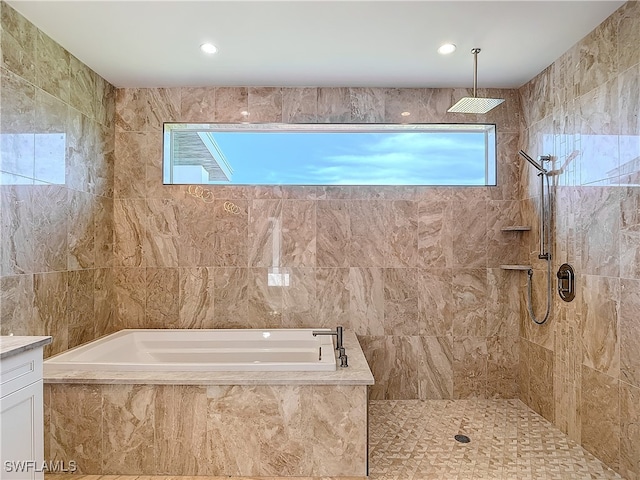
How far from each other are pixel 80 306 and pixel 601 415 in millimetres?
3621

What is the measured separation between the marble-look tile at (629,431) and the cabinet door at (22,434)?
9.75 ft

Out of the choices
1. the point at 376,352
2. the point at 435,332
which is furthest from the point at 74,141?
the point at 435,332

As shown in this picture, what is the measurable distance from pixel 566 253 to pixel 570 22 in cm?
148

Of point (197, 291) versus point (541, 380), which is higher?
point (197, 291)

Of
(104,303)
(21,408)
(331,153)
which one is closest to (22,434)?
(21,408)

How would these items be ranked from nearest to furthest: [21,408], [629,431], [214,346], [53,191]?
[21,408]
[629,431]
[53,191]
[214,346]

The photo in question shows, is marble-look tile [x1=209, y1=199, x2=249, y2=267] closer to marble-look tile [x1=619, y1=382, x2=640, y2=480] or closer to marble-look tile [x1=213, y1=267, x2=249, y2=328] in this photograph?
marble-look tile [x1=213, y1=267, x2=249, y2=328]

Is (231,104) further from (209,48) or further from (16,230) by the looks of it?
(16,230)

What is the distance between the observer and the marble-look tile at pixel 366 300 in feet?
11.2

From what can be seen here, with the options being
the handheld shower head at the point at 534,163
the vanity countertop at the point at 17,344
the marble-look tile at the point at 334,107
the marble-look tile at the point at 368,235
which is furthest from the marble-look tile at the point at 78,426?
the handheld shower head at the point at 534,163

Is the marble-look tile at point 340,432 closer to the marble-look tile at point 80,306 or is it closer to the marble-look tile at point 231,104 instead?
the marble-look tile at point 80,306

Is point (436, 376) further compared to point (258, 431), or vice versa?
point (436, 376)

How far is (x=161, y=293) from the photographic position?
3.43 meters

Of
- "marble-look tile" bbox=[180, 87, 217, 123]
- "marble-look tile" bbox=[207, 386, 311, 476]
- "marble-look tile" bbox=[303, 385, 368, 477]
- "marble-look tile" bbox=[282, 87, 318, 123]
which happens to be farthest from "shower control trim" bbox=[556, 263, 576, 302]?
"marble-look tile" bbox=[180, 87, 217, 123]
